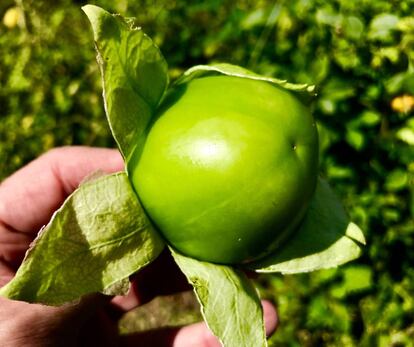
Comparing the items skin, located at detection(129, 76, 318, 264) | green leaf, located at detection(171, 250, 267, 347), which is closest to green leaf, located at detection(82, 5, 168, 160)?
skin, located at detection(129, 76, 318, 264)

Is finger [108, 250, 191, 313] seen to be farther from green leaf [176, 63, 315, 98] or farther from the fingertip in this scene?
green leaf [176, 63, 315, 98]

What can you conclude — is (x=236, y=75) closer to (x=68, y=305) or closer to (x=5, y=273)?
(x=68, y=305)

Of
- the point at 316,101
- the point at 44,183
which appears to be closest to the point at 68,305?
the point at 44,183

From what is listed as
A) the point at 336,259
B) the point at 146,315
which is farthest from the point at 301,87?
the point at 146,315

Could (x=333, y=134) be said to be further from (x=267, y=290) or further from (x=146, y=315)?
(x=146, y=315)

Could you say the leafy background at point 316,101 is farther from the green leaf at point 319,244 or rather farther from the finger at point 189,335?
the green leaf at point 319,244

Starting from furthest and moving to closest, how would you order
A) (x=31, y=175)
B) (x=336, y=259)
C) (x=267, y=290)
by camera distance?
1. (x=267, y=290)
2. (x=31, y=175)
3. (x=336, y=259)

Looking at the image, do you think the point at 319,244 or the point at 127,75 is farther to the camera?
the point at 319,244

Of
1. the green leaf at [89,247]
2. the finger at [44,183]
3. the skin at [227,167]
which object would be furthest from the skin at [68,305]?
the skin at [227,167]
